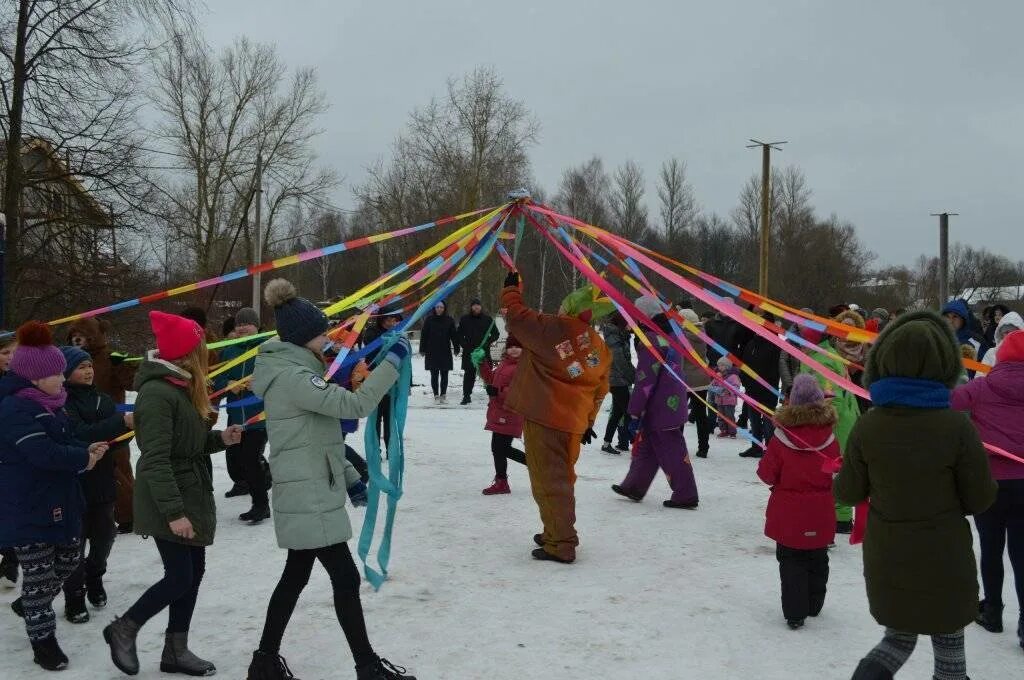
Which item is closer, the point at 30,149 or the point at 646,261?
the point at 646,261

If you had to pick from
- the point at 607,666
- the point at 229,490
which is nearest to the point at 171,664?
the point at 607,666

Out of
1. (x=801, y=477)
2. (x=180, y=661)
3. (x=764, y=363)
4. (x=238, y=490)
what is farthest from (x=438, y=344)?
(x=180, y=661)

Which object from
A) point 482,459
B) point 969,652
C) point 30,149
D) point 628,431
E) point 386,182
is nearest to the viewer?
point 969,652

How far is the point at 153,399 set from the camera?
3.56 meters

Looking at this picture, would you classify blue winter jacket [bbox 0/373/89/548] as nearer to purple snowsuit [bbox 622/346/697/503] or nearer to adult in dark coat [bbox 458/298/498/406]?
purple snowsuit [bbox 622/346/697/503]

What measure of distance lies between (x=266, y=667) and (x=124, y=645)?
705mm

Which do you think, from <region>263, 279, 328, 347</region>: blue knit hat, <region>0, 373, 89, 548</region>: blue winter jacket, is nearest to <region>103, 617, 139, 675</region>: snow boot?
<region>0, 373, 89, 548</region>: blue winter jacket

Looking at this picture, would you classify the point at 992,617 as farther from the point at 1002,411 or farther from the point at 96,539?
the point at 96,539

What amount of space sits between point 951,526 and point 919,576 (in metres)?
0.23

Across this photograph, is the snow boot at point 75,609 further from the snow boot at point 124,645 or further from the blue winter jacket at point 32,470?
the snow boot at point 124,645

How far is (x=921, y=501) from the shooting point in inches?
119

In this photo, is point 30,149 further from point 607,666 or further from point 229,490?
point 607,666

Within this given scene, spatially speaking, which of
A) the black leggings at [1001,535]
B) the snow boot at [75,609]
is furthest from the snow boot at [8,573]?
the black leggings at [1001,535]

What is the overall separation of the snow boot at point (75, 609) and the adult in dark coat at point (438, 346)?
9.77m
